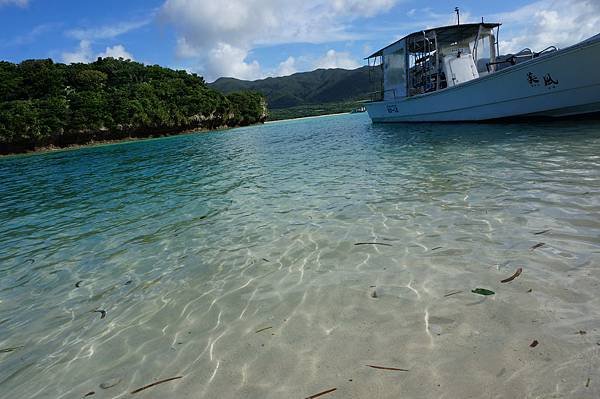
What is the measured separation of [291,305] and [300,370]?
928mm

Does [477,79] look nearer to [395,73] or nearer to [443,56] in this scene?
[443,56]

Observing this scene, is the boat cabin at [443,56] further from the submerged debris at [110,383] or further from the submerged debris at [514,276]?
the submerged debris at [110,383]

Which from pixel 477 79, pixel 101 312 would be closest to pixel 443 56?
pixel 477 79

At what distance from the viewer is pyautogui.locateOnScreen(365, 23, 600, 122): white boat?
12023 millimetres

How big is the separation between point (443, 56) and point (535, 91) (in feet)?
24.8

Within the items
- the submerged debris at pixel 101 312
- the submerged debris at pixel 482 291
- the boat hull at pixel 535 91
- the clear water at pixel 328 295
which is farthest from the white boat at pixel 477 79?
the submerged debris at pixel 101 312

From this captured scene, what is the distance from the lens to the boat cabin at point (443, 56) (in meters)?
19.2

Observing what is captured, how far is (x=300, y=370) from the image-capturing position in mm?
2363

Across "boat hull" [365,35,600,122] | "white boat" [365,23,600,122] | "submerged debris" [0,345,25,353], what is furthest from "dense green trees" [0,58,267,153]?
"submerged debris" [0,345,25,353]

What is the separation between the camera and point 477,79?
49.1ft

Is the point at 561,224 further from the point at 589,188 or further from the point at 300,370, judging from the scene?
the point at 300,370

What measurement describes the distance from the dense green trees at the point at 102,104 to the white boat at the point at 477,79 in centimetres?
5387

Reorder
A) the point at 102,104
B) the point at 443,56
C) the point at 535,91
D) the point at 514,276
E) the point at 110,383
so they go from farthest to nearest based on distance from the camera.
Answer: the point at 102,104, the point at 443,56, the point at 535,91, the point at 514,276, the point at 110,383

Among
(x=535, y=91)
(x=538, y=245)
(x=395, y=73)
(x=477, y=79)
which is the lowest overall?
(x=538, y=245)
